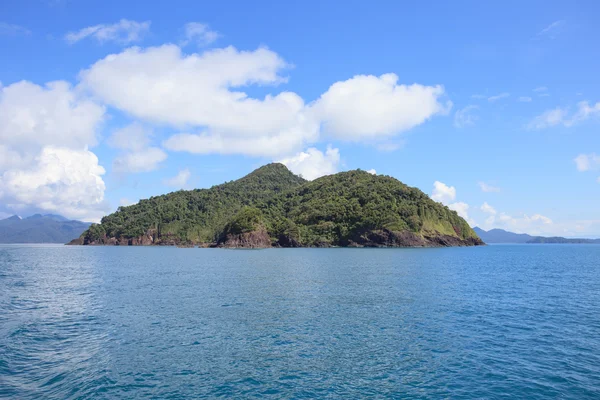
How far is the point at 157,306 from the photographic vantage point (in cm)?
3953

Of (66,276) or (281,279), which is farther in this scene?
(66,276)

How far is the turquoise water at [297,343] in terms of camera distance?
65.8ft

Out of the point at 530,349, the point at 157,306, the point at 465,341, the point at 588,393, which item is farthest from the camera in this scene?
the point at 157,306

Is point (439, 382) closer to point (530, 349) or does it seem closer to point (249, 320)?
point (530, 349)

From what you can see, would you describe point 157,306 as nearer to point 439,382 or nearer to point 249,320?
point 249,320

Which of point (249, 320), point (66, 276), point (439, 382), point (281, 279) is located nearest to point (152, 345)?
point (249, 320)

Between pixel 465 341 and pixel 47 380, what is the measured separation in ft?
87.0

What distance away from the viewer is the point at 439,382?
2081 centimetres

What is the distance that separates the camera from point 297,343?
27203mm

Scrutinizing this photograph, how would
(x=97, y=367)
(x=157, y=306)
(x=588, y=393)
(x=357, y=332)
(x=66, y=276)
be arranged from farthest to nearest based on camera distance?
(x=66, y=276), (x=157, y=306), (x=357, y=332), (x=97, y=367), (x=588, y=393)

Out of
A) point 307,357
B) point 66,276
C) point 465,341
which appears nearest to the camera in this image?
point 307,357

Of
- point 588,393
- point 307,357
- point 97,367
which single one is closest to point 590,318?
point 588,393

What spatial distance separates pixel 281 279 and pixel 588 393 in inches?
1846

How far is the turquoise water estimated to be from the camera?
20.1 metres
